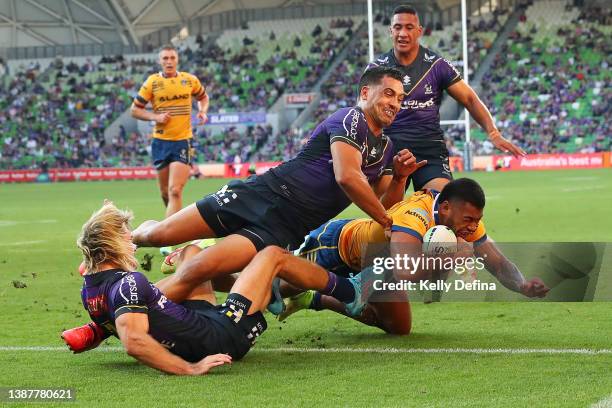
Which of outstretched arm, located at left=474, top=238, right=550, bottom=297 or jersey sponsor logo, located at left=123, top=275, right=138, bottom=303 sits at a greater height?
jersey sponsor logo, located at left=123, top=275, right=138, bottom=303

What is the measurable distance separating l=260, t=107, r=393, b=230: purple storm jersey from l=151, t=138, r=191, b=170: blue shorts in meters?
7.83

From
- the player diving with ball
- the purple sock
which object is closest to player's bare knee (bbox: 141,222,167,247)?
the player diving with ball

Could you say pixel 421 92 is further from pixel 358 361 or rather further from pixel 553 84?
pixel 553 84

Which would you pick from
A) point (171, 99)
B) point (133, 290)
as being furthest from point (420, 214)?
point (171, 99)

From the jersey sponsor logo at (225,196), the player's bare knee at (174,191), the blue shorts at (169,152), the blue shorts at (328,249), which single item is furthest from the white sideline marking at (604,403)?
the blue shorts at (169,152)

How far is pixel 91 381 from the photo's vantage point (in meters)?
5.73

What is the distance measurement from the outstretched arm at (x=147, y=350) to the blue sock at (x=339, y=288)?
40.9 inches

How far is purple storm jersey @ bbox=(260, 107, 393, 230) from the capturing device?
6918 millimetres

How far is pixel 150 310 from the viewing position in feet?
19.3

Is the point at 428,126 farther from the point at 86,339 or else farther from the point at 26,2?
the point at 26,2

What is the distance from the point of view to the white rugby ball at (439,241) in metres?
6.91

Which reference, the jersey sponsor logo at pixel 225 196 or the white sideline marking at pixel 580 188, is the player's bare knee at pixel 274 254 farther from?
the white sideline marking at pixel 580 188

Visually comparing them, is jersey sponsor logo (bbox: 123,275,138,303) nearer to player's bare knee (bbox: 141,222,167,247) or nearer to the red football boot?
the red football boot

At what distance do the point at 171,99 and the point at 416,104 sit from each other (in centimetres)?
647
